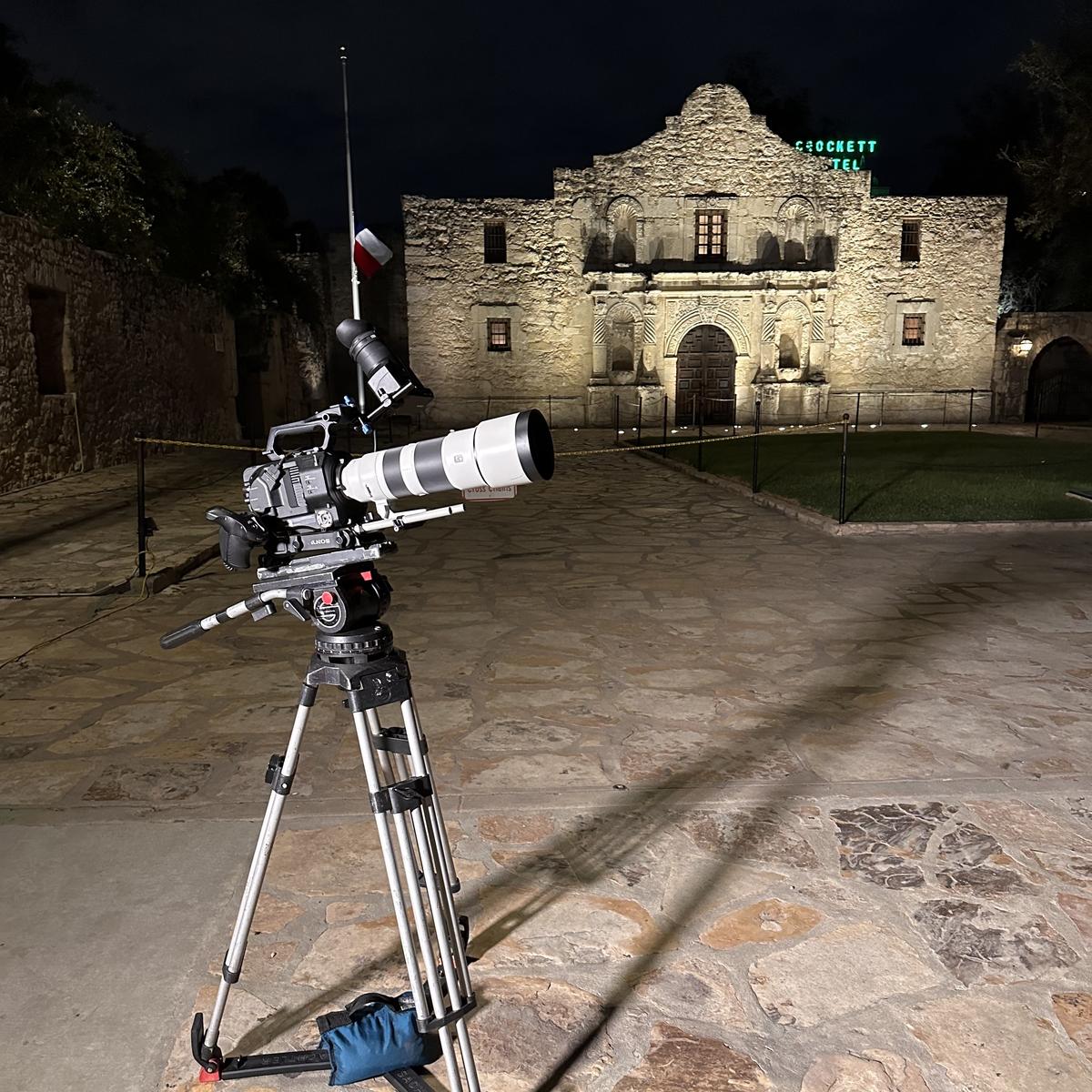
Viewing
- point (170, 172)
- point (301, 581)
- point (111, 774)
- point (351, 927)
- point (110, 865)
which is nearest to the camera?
point (301, 581)

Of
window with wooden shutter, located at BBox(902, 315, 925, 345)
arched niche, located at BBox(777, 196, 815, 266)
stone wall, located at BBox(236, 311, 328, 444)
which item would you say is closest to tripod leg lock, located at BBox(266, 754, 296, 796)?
stone wall, located at BBox(236, 311, 328, 444)

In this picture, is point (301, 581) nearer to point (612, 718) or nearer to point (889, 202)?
point (612, 718)

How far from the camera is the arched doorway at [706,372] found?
89.7ft

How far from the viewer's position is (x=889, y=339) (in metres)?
27.5

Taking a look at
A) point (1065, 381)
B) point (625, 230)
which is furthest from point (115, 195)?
point (1065, 381)

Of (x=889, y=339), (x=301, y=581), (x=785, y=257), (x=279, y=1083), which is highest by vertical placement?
(x=785, y=257)

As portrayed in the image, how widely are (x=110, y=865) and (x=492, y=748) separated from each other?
148 centimetres

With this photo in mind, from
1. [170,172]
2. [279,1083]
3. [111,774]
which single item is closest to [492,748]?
[111,774]

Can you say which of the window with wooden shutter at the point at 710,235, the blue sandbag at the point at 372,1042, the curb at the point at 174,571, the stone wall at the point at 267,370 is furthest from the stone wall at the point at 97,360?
the window with wooden shutter at the point at 710,235

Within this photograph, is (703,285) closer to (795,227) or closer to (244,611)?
(795,227)

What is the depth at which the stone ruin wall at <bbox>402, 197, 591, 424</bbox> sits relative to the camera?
26812 millimetres

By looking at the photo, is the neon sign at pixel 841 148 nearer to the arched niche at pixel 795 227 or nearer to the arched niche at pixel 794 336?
the arched niche at pixel 795 227

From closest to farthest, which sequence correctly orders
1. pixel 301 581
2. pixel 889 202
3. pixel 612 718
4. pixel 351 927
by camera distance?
pixel 301 581, pixel 351 927, pixel 612 718, pixel 889 202

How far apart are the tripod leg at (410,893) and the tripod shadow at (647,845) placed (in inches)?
13.9
